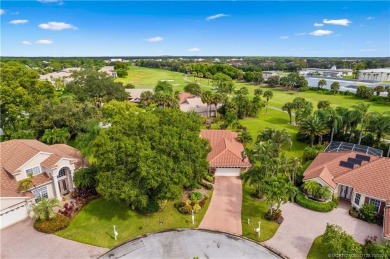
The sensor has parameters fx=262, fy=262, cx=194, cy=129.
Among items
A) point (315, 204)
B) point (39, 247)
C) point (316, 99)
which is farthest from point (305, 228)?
point (316, 99)

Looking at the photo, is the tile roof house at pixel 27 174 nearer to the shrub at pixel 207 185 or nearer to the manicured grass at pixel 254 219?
the shrub at pixel 207 185

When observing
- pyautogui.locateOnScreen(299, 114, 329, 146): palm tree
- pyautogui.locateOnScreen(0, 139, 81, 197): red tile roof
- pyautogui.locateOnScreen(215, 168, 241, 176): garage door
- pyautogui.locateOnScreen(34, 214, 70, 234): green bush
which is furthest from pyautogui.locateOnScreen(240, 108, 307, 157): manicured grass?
pyautogui.locateOnScreen(34, 214, 70, 234): green bush

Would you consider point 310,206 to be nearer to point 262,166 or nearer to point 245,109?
point 262,166

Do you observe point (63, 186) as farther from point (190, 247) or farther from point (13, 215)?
point (190, 247)

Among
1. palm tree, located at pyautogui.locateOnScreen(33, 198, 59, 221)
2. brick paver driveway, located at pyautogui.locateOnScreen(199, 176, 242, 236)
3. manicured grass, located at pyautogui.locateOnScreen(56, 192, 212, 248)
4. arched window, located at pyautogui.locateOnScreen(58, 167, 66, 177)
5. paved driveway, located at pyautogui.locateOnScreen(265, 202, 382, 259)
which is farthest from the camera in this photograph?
arched window, located at pyautogui.locateOnScreen(58, 167, 66, 177)

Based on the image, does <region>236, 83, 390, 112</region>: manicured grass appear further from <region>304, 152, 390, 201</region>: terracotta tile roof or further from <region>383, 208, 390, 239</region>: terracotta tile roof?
<region>383, 208, 390, 239</region>: terracotta tile roof

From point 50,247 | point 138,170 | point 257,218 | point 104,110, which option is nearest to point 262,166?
point 257,218
